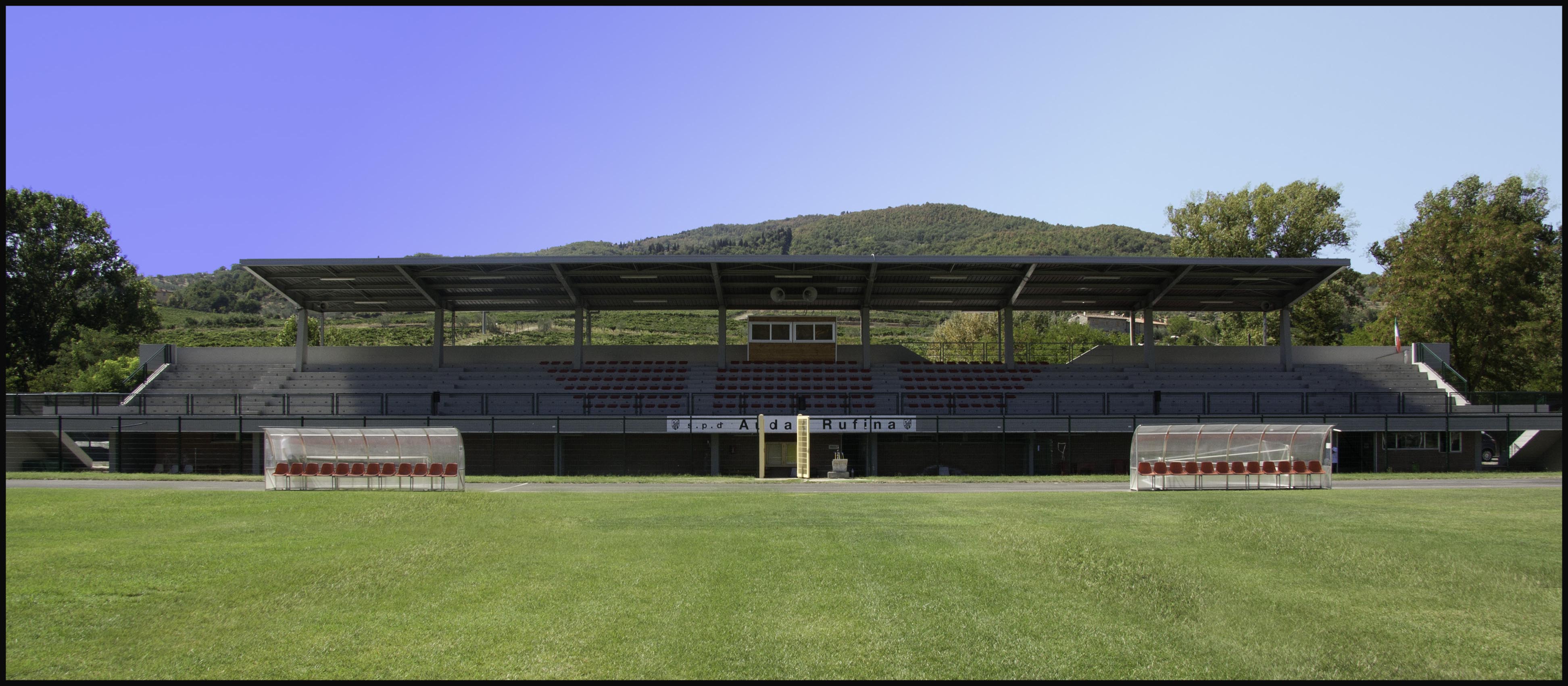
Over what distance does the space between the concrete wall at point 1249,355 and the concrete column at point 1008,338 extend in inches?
144

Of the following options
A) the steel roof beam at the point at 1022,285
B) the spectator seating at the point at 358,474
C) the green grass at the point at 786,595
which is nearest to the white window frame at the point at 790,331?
the steel roof beam at the point at 1022,285

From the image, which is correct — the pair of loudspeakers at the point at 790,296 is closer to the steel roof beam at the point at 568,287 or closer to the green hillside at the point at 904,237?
the steel roof beam at the point at 568,287

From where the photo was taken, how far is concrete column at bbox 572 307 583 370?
136 feet

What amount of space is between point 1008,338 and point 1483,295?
24282 millimetres

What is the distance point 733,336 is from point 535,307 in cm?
6907

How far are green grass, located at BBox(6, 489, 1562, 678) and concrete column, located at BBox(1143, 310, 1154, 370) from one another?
25713mm

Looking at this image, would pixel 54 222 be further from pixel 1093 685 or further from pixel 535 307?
pixel 1093 685

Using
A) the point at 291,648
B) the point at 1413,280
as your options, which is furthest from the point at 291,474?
the point at 1413,280

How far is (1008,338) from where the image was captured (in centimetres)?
4281

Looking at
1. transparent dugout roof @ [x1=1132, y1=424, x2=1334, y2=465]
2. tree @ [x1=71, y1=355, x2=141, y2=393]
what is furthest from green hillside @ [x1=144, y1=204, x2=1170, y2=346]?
transparent dugout roof @ [x1=1132, y1=424, x2=1334, y2=465]

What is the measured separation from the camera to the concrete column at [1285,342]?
42562mm

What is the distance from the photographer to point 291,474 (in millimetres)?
22609

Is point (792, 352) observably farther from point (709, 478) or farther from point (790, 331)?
point (709, 478)

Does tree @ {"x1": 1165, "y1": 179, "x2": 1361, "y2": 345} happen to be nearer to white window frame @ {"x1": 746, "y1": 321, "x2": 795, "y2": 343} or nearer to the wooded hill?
white window frame @ {"x1": 746, "y1": 321, "x2": 795, "y2": 343}
